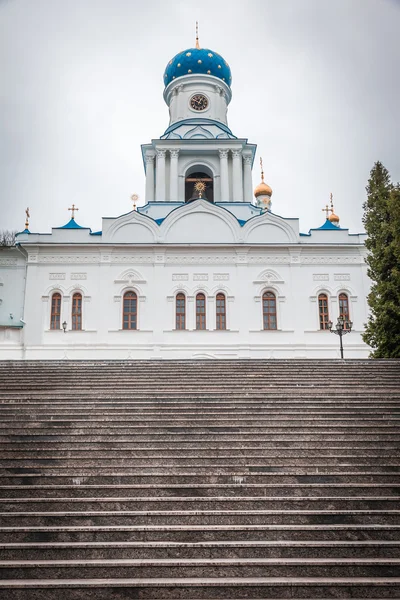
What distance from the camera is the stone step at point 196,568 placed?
6.47m

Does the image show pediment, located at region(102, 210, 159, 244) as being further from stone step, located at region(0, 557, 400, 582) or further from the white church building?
stone step, located at region(0, 557, 400, 582)

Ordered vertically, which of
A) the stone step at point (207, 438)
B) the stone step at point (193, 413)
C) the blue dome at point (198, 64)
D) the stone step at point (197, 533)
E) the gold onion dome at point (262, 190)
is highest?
the blue dome at point (198, 64)

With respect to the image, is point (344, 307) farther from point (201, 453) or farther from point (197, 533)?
point (197, 533)

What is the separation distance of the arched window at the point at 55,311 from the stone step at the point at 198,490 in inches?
588

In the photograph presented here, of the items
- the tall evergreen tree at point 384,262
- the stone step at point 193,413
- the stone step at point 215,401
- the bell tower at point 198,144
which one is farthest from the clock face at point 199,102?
the stone step at point 193,413

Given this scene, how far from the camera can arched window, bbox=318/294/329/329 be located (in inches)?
898

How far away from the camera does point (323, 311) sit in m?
23.0

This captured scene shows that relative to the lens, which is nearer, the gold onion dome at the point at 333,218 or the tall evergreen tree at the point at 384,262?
the tall evergreen tree at the point at 384,262

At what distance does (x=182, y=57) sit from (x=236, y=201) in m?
9.51

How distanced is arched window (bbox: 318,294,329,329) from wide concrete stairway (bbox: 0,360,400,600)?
10243mm

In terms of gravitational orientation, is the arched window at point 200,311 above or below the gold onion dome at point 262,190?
below

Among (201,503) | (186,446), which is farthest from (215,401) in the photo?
(201,503)

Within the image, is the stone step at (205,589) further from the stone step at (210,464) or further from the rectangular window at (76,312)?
the rectangular window at (76,312)

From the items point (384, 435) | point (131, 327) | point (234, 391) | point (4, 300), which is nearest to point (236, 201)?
point (131, 327)
